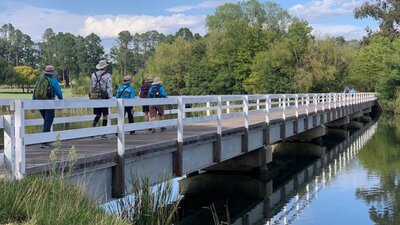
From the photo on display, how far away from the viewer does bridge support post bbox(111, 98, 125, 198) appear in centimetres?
824

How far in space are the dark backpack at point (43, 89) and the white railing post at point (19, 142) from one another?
2621 mm

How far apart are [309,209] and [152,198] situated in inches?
285

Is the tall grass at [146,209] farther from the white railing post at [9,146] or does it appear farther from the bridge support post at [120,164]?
the white railing post at [9,146]

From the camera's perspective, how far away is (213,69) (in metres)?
74.5

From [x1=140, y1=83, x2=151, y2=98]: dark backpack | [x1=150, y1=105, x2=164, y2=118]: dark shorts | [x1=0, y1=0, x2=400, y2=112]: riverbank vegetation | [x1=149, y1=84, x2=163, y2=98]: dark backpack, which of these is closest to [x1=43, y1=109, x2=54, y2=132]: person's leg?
[x1=149, y1=84, x2=163, y2=98]: dark backpack

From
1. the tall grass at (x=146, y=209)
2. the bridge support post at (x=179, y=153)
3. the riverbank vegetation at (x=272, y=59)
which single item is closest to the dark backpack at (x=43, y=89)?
the tall grass at (x=146, y=209)

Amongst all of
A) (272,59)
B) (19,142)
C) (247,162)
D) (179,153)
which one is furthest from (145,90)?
(272,59)

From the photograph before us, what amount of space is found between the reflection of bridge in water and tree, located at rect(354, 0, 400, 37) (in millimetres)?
63793

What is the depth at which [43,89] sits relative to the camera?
8.84 m

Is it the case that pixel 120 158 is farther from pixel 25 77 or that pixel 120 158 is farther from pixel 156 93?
pixel 25 77

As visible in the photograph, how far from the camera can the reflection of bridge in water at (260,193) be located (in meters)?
12.6

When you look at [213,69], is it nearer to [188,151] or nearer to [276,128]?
[276,128]

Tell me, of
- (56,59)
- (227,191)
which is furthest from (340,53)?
(56,59)

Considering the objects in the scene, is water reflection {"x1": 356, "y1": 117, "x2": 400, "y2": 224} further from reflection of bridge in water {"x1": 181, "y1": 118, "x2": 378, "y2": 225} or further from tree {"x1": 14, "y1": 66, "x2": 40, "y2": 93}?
tree {"x1": 14, "y1": 66, "x2": 40, "y2": 93}
